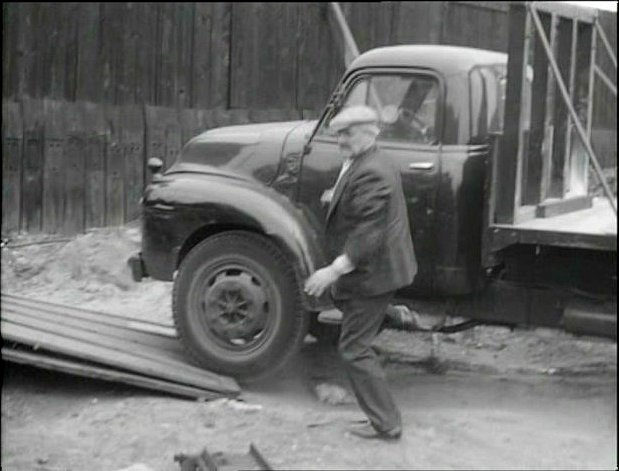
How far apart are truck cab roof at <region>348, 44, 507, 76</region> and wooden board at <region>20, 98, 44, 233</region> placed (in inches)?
111

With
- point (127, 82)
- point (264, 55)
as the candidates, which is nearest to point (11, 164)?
point (127, 82)

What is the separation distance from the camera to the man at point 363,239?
4.00 m

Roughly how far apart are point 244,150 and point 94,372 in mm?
1303

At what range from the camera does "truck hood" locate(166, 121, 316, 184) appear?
18.1ft

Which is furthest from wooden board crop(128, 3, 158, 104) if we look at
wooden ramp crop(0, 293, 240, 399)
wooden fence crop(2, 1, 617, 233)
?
wooden ramp crop(0, 293, 240, 399)

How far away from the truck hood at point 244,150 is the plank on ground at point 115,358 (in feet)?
3.18

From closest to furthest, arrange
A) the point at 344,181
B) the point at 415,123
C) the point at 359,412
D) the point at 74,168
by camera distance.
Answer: the point at 344,181 < the point at 415,123 < the point at 359,412 < the point at 74,168

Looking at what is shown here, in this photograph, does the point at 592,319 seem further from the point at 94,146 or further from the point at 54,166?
the point at 54,166

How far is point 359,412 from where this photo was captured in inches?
209

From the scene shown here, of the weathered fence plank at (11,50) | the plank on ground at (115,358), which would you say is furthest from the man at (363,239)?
the weathered fence plank at (11,50)

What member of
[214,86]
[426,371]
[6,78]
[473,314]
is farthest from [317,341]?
[6,78]

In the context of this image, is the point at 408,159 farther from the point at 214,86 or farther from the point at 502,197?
the point at 214,86

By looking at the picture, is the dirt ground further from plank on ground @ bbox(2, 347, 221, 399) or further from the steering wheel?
the steering wheel

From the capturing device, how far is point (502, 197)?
16.7 feet
